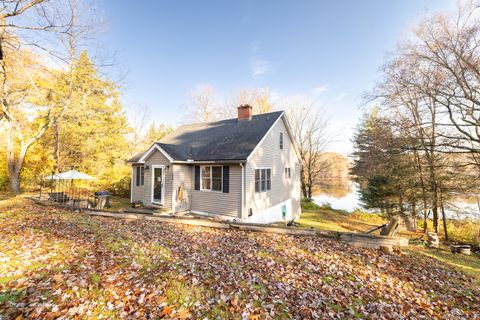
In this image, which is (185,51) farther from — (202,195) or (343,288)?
(343,288)

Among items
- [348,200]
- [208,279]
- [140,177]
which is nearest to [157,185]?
[140,177]

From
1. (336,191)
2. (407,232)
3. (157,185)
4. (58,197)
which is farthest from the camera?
(336,191)

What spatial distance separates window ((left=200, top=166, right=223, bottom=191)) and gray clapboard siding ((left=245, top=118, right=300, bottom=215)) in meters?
1.57

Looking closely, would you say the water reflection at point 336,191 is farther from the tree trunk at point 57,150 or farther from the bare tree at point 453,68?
the tree trunk at point 57,150

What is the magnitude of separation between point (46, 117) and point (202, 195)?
13314mm

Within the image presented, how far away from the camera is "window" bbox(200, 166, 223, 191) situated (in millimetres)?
11500

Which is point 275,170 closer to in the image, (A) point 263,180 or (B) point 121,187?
(A) point 263,180

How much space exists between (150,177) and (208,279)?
958 cm

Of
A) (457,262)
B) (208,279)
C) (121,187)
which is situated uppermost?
(121,187)

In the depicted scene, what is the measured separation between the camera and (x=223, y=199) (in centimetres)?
1125

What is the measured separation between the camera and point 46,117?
15367mm

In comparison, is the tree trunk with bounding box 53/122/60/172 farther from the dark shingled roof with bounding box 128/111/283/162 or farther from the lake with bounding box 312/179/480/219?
the lake with bounding box 312/179/480/219

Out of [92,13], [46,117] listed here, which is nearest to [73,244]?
[92,13]

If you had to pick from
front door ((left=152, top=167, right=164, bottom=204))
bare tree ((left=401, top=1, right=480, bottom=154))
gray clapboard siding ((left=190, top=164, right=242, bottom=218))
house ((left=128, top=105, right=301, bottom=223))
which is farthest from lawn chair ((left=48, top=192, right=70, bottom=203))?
bare tree ((left=401, top=1, right=480, bottom=154))
